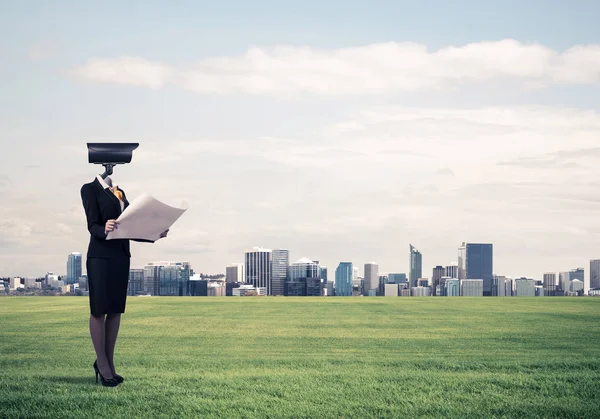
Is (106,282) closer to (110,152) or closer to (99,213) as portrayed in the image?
(99,213)

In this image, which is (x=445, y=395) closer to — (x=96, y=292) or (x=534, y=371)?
(x=534, y=371)

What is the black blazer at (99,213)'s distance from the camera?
28.8 feet

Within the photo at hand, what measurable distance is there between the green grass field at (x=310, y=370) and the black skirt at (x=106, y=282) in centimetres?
101

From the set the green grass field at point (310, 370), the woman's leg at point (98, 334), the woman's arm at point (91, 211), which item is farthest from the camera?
the woman's leg at point (98, 334)

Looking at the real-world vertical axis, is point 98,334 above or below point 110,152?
below

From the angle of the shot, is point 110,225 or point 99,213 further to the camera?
point 99,213

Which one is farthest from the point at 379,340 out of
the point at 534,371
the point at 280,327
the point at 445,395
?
the point at 445,395

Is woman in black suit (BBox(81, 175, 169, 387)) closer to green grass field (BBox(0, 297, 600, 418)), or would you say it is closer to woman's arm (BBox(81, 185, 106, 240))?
woman's arm (BBox(81, 185, 106, 240))

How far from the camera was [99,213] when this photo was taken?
28.9 feet

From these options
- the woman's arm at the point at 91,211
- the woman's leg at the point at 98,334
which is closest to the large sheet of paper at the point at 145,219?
the woman's arm at the point at 91,211

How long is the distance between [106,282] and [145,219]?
39.4 inches

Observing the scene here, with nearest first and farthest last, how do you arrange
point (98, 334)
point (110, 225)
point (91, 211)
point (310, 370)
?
point (110, 225)
point (91, 211)
point (98, 334)
point (310, 370)

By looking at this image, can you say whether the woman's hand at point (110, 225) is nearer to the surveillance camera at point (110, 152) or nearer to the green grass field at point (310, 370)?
the surveillance camera at point (110, 152)

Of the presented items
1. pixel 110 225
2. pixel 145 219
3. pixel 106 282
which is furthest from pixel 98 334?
pixel 145 219
